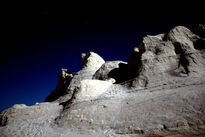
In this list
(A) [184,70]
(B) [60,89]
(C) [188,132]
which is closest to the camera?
(C) [188,132]

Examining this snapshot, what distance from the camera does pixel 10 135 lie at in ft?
27.1

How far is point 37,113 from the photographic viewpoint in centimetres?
1120

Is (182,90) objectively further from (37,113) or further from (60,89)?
(60,89)

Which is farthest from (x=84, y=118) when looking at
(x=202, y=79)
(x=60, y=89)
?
(x=60, y=89)

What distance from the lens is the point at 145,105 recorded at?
7340 mm

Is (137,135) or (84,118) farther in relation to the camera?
(84,118)

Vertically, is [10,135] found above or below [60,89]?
below

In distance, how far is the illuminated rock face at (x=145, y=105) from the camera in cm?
575

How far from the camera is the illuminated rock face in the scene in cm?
575

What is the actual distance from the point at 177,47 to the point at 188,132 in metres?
9.36

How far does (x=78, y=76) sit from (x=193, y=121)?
1614 centimetres

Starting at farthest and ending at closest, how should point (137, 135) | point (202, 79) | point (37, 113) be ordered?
point (37, 113) → point (202, 79) → point (137, 135)

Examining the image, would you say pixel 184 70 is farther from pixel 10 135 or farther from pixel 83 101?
pixel 10 135

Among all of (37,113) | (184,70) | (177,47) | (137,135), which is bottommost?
(137,135)
